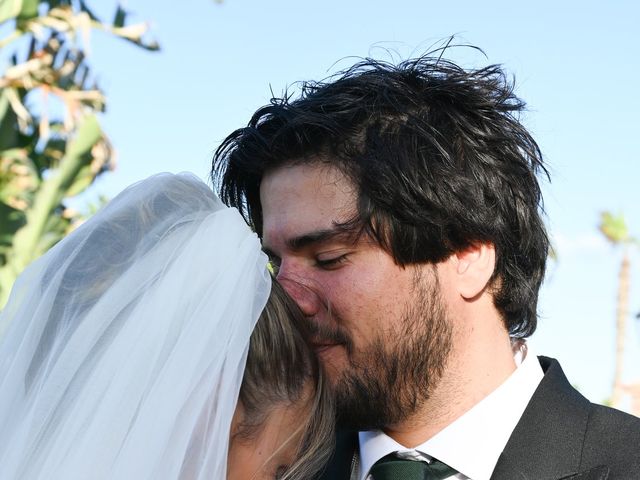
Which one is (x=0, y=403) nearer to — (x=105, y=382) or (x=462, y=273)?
(x=105, y=382)

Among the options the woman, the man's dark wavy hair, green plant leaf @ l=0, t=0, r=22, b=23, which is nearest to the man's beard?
the man's dark wavy hair

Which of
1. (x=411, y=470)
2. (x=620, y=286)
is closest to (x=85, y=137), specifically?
(x=411, y=470)

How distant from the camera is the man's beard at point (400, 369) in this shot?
131 inches

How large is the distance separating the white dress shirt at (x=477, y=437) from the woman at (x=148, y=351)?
67 cm

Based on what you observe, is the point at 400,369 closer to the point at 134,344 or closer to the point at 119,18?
the point at 134,344

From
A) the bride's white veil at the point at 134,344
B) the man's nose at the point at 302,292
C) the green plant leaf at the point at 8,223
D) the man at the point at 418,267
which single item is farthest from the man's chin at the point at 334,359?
the green plant leaf at the point at 8,223

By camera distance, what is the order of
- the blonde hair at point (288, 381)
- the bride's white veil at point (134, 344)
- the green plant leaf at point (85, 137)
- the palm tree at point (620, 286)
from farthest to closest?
the palm tree at point (620, 286) < the green plant leaf at point (85, 137) < the blonde hair at point (288, 381) < the bride's white veil at point (134, 344)

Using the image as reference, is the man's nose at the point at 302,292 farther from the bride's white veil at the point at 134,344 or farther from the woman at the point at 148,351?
the bride's white veil at the point at 134,344

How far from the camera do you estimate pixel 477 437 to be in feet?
10.5

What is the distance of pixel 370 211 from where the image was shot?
11.1 feet

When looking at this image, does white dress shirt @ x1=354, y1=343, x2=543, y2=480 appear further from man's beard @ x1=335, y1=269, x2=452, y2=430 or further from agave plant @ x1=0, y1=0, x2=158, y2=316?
agave plant @ x1=0, y1=0, x2=158, y2=316

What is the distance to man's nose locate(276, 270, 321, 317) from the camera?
3221 mm

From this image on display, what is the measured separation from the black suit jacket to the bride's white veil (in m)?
1.06

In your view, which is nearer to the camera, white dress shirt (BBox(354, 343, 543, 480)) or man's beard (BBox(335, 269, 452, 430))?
white dress shirt (BBox(354, 343, 543, 480))
